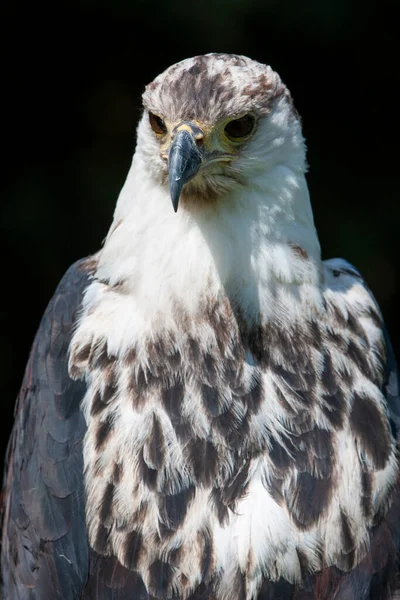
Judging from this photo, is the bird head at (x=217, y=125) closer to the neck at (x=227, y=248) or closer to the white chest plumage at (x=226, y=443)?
the neck at (x=227, y=248)

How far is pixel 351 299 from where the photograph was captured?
3398 millimetres

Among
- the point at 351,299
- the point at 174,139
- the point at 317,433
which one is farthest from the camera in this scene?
the point at 351,299

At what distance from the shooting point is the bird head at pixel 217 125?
2.94 metres

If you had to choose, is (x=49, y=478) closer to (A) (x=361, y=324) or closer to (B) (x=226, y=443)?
(B) (x=226, y=443)

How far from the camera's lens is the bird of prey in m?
3.01

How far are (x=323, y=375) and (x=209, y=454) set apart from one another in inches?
19.5

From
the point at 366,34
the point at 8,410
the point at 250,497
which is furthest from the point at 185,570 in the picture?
the point at 366,34

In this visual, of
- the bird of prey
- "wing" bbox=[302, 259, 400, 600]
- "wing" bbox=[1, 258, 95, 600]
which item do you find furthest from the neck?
"wing" bbox=[302, 259, 400, 600]

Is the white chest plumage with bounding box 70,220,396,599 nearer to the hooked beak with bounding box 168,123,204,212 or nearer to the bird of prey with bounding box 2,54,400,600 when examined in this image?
the bird of prey with bounding box 2,54,400,600

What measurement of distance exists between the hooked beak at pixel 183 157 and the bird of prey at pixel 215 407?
15 millimetres

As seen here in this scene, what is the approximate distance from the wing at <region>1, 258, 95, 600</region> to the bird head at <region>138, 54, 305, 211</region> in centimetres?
66

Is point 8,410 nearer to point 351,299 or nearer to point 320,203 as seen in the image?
point 320,203

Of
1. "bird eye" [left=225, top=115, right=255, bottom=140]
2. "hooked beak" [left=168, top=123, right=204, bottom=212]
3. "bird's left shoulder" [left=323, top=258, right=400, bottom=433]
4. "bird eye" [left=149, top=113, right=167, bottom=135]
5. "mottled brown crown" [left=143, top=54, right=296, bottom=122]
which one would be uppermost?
"mottled brown crown" [left=143, top=54, right=296, bottom=122]

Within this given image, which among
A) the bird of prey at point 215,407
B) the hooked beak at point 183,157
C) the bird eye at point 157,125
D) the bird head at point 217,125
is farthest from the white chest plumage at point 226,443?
the bird eye at point 157,125
